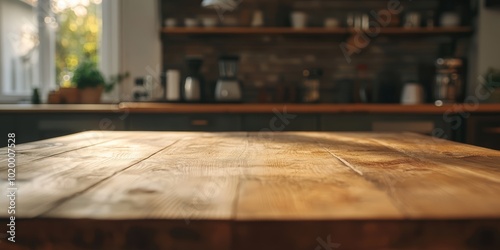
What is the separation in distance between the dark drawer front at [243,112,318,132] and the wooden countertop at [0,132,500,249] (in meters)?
2.05

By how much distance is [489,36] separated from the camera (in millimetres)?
3611

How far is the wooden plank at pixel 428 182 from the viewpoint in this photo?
1.91 ft

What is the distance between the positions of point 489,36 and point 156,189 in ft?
11.7

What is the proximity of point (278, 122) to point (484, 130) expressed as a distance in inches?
51.7

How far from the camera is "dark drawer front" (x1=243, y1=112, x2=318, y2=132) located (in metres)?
3.07

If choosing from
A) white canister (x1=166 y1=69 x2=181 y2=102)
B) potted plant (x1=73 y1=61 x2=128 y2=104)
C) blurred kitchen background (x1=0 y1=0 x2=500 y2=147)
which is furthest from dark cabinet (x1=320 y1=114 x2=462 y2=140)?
potted plant (x1=73 y1=61 x2=128 y2=104)

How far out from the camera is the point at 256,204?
60 centimetres

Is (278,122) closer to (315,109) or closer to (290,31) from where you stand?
(315,109)

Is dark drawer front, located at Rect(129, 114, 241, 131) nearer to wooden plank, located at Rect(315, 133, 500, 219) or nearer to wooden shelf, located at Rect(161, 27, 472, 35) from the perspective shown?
wooden shelf, located at Rect(161, 27, 472, 35)

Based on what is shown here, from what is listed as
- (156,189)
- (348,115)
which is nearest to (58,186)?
(156,189)

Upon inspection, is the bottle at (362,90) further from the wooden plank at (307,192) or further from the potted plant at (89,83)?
the wooden plank at (307,192)

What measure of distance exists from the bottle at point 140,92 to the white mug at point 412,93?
6.34 ft

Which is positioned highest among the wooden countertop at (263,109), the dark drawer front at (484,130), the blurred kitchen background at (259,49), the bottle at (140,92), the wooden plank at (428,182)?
the blurred kitchen background at (259,49)

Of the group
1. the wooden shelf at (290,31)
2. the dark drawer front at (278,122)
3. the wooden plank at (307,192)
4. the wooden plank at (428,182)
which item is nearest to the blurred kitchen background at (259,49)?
the wooden shelf at (290,31)
